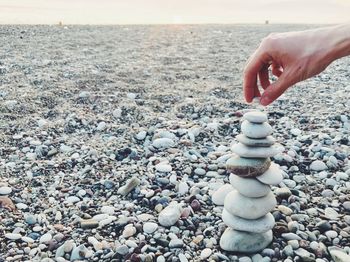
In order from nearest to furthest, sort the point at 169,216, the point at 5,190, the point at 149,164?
1. the point at 169,216
2. the point at 5,190
3. the point at 149,164

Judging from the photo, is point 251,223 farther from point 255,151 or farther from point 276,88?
point 276,88

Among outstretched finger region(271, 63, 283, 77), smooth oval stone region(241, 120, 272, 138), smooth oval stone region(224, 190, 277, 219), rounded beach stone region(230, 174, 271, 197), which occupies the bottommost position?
smooth oval stone region(224, 190, 277, 219)

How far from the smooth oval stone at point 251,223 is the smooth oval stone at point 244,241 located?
0.06 metres

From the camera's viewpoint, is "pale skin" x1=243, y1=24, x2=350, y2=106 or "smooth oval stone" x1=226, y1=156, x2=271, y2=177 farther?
"smooth oval stone" x1=226, y1=156, x2=271, y2=177

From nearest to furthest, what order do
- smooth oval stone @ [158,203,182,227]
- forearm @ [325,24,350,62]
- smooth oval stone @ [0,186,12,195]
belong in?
1. forearm @ [325,24,350,62]
2. smooth oval stone @ [158,203,182,227]
3. smooth oval stone @ [0,186,12,195]

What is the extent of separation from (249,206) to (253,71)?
82 cm

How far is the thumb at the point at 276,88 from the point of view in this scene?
2615 mm

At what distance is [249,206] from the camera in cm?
278

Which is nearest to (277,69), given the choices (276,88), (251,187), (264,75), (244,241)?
(264,75)

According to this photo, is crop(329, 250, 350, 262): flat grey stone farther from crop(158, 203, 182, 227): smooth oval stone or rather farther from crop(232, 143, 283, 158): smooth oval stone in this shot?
crop(158, 203, 182, 227): smooth oval stone

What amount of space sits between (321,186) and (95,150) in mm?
2145

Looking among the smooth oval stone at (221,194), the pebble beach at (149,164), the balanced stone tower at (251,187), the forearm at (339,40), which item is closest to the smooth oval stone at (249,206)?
the balanced stone tower at (251,187)

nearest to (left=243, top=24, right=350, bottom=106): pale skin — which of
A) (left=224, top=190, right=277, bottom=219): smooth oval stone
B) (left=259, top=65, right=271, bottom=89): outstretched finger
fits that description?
(left=259, top=65, right=271, bottom=89): outstretched finger

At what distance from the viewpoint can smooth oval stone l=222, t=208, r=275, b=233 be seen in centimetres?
278
